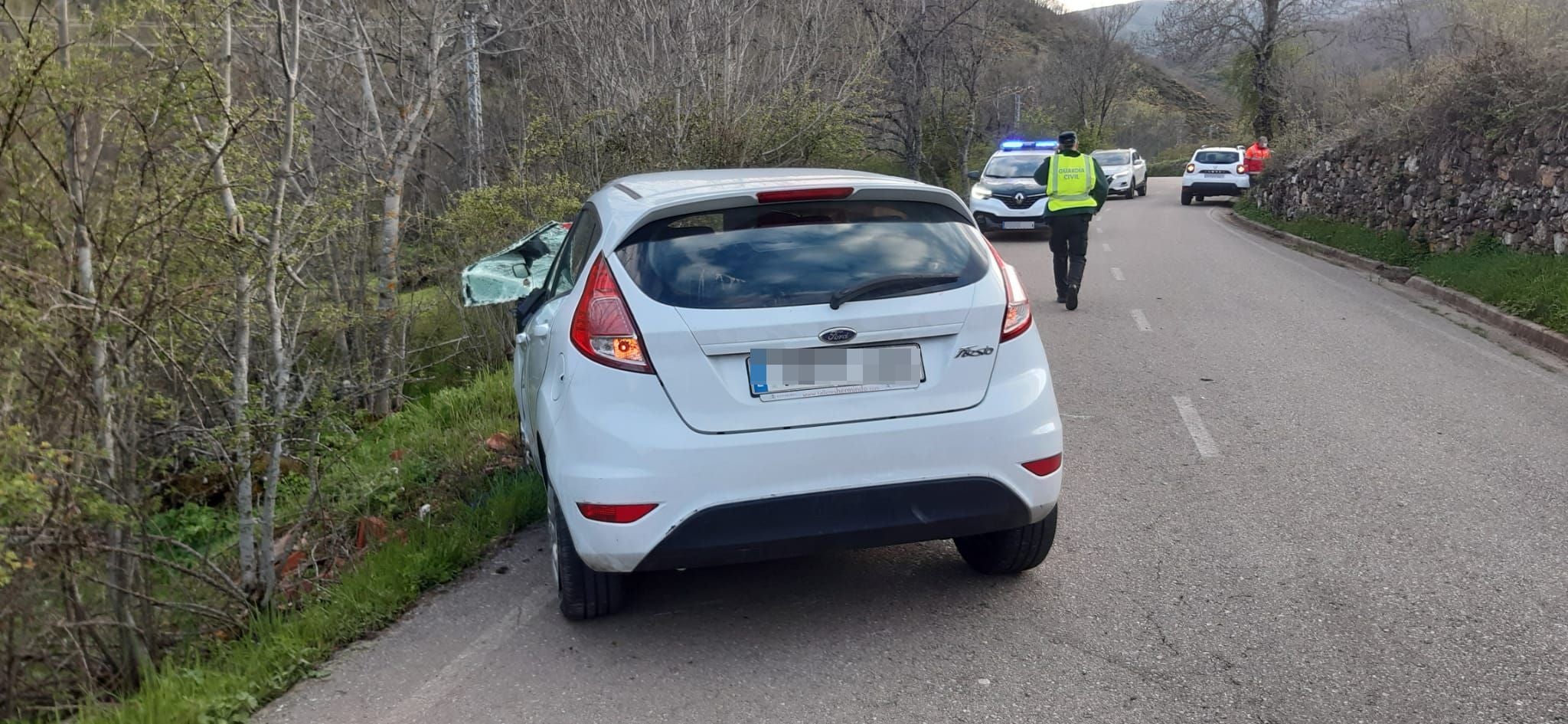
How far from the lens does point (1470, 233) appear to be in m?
14.1

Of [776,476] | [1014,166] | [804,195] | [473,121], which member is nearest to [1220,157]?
[1014,166]

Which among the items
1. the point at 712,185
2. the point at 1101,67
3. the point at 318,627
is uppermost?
the point at 1101,67

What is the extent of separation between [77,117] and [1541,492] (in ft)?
21.8

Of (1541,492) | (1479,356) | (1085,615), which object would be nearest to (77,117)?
(1085,615)

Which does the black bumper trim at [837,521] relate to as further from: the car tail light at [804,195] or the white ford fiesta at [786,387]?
the car tail light at [804,195]

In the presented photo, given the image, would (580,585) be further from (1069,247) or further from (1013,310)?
(1069,247)

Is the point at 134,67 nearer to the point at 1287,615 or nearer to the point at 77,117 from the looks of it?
the point at 77,117

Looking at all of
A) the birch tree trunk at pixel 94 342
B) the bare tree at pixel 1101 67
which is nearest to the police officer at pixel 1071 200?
the birch tree trunk at pixel 94 342

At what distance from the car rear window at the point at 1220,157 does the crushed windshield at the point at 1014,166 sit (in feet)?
43.7

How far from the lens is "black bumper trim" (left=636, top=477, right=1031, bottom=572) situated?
3.83 m

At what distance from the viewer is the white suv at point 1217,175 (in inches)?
1256

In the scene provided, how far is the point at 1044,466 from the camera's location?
4148 mm

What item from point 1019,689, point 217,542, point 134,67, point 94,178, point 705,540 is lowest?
point 217,542

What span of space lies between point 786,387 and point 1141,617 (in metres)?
1.62
